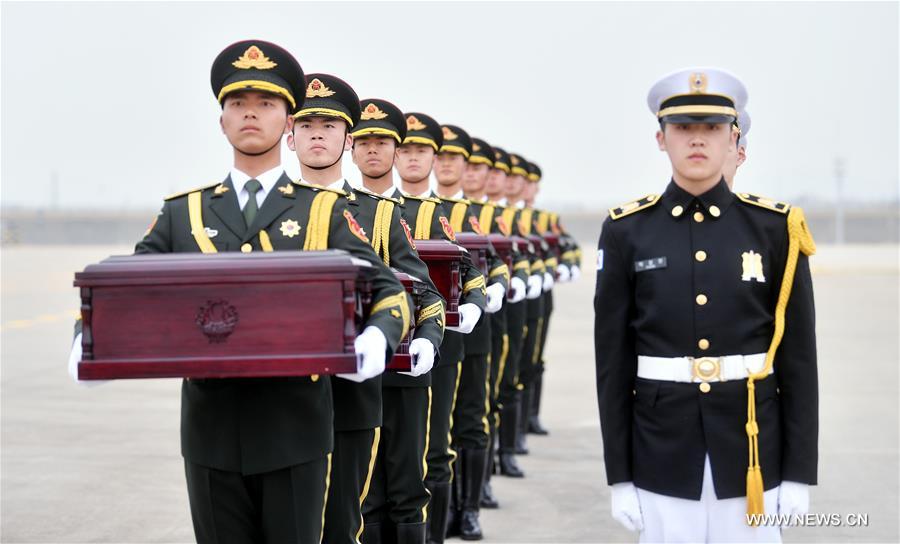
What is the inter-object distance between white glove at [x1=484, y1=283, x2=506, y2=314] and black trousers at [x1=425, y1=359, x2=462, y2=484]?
0.87 m

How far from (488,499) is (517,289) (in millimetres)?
1384

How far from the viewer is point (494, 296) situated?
23.2 ft

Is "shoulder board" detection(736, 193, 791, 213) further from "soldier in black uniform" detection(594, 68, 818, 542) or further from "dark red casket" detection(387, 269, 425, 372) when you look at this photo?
"dark red casket" detection(387, 269, 425, 372)

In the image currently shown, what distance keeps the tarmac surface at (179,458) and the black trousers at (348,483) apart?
230cm

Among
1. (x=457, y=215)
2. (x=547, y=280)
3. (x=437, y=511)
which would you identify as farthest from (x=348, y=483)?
(x=547, y=280)

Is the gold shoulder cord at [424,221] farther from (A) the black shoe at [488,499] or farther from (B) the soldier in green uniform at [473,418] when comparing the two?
(A) the black shoe at [488,499]

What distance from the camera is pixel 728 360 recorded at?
11.9 ft

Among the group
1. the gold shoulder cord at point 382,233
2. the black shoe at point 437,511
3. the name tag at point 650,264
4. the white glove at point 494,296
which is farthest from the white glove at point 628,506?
the white glove at point 494,296

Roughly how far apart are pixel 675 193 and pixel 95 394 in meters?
9.23

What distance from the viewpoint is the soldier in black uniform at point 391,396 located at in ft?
15.8

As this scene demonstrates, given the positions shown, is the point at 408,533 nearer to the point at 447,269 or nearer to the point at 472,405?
the point at 447,269

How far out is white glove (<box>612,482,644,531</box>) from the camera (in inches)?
148

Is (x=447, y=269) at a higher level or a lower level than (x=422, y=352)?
higher

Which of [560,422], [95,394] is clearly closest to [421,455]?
[560,422]
